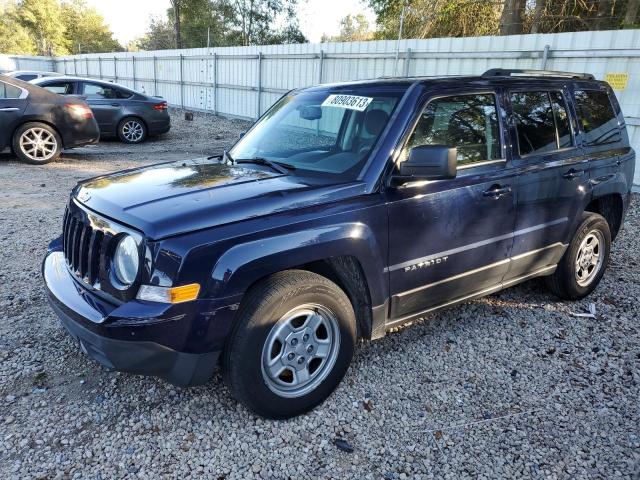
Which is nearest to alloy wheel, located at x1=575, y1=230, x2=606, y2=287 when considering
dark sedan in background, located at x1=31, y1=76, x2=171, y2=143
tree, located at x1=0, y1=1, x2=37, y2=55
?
dark sedan in background, located at x1=31, y1=76, x2=171, y2=143

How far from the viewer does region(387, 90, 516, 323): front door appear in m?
3.09

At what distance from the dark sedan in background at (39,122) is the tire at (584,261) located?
8.91m

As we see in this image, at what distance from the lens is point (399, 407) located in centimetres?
301

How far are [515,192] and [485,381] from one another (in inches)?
52.7

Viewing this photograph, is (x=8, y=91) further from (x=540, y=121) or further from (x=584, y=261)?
(x=584, y=261)

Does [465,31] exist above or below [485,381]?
above

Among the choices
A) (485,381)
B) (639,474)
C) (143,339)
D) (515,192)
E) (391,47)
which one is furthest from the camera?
(391,47)

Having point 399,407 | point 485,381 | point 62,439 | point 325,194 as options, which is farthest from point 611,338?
point 62,439

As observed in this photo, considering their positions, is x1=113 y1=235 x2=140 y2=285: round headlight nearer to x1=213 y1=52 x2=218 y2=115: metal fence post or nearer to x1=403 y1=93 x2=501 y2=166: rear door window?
x1=403 y1=93 x2=501 y2=166: rear door window

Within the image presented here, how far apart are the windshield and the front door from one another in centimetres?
28

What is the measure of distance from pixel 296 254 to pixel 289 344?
0.52m

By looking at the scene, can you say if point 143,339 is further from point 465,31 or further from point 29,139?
point 465,31

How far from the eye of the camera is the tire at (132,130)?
1279 cm

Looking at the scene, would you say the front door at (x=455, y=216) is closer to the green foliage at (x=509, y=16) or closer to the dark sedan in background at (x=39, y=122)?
the dark sedan in background at (x=39, y=122)
